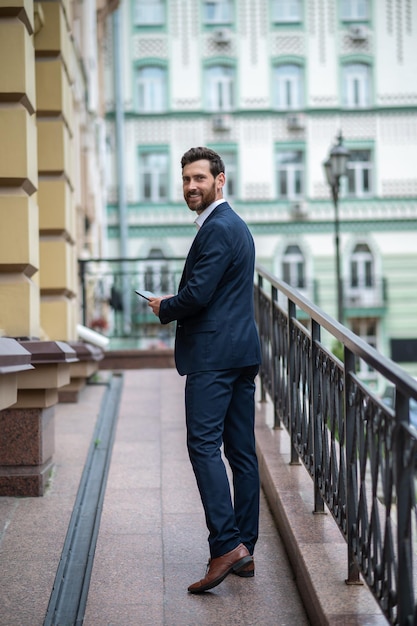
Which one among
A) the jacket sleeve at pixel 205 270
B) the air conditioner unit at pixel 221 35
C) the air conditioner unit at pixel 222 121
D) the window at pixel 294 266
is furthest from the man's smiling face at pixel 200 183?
the air conditioner unit at pixel 221 35

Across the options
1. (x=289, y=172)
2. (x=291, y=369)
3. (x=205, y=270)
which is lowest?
(x=291, y=369)

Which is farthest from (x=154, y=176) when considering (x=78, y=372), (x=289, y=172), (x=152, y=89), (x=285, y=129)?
(x=78, y=372)

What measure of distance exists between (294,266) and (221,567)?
32.7 meters

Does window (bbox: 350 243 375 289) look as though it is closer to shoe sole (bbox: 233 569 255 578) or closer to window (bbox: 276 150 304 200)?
window (bbox: 276 150 304 200)

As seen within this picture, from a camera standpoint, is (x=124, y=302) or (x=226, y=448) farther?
(x=124, y=302)

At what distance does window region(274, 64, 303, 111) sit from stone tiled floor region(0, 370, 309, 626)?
31.0m

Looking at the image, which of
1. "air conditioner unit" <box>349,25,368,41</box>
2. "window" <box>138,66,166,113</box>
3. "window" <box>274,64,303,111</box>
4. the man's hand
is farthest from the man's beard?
"air conditioner unit" <box>349,25,368,41</box>

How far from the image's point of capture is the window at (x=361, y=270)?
37.0 metres

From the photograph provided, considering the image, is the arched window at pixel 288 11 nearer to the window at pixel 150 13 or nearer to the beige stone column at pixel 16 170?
the window at pixel 150 13

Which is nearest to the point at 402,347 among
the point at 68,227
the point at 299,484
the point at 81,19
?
the point at 81,19

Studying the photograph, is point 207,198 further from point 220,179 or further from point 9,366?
point 9,366

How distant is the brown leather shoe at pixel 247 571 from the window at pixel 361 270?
3270cm

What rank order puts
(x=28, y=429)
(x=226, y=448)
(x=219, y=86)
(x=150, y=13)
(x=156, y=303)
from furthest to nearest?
(x=219, y=86), (x=150, y=13), (x=28, y=429), (x=226, y=448), (x=156, y=303)

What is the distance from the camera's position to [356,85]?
123ft
